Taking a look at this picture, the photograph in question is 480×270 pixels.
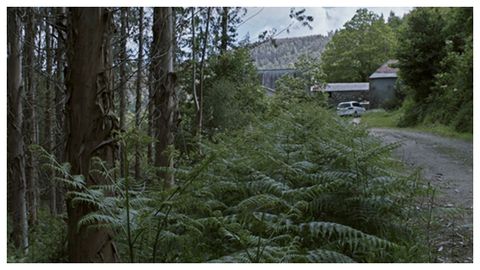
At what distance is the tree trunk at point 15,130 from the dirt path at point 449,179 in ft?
7.76

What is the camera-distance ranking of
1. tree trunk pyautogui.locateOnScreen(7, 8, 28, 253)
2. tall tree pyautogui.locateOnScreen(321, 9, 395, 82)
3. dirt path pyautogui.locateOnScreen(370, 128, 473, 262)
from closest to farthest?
dirt path pyautogui.locateOnScreen(370, 128, 473, 262)
tree trunk pyautogui.locateOnScreen(7, 8, 28, 253)
tall tree pyautogui.locateOnScreen(321, 9, 395, 82)

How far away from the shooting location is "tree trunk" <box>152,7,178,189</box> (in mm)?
3104

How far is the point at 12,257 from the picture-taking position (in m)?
1.60

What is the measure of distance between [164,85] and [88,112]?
1.62 metres

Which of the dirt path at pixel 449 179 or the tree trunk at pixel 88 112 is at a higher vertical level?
the tree trunk at pixel 88 112

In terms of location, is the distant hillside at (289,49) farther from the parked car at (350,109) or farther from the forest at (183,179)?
the parked car at (350,109)

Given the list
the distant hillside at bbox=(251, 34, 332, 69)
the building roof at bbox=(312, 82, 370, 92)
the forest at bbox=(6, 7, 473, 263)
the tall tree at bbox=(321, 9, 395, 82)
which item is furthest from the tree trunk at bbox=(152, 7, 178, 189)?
the building roof at bbox=(312, 82, 370, 92)

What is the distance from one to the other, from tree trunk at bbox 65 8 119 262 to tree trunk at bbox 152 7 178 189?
1430 mm

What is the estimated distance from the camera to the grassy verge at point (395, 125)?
4495 mm

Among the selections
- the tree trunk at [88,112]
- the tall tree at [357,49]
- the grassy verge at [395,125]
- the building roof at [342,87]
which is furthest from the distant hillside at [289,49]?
the tree trunk at [88,112]

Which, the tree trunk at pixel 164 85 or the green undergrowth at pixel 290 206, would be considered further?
the tree trunk at pixel 164 85

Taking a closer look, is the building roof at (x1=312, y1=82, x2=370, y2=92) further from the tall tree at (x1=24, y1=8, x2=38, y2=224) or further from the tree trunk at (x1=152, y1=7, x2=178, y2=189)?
the tall tree at (x1=24, y1=8, x2=38, y2=224)
